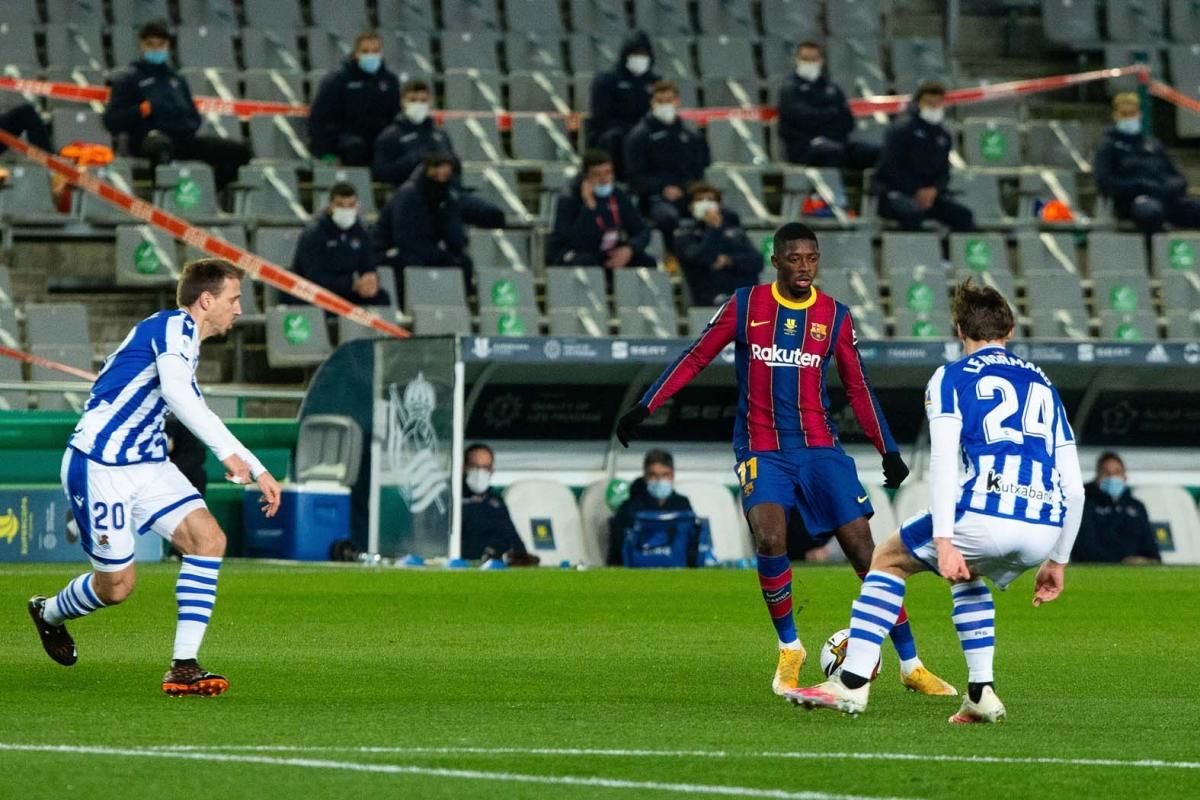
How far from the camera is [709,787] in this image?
20.7 ft

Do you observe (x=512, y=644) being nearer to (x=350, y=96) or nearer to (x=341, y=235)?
(x=341, y=235)

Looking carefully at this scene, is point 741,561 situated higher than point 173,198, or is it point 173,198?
point 173,198

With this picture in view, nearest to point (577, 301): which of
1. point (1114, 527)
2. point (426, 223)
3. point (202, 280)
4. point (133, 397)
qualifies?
point (426, 223)

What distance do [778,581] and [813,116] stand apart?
15.1 metres

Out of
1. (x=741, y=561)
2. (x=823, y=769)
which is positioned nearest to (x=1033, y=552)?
(x=823, y=769)

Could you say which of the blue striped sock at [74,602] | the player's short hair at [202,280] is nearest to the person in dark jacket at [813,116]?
the player's short hair at [202,280]

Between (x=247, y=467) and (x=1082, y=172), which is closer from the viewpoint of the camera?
(x=247, y=467)

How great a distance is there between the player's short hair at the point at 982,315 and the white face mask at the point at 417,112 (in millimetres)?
13898

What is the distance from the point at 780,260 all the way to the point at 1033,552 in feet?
6.44

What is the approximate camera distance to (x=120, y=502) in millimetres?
8758

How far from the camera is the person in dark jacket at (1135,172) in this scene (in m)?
24.1

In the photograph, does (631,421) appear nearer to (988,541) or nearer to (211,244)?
(988,541)

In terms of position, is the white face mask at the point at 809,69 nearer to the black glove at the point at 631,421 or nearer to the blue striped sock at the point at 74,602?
the black glove at the point at 631,421

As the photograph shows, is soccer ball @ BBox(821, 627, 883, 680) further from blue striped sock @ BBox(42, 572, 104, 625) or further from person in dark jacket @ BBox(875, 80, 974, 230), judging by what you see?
person in dark jacket @ BBox(875, 80, 974, 230)
